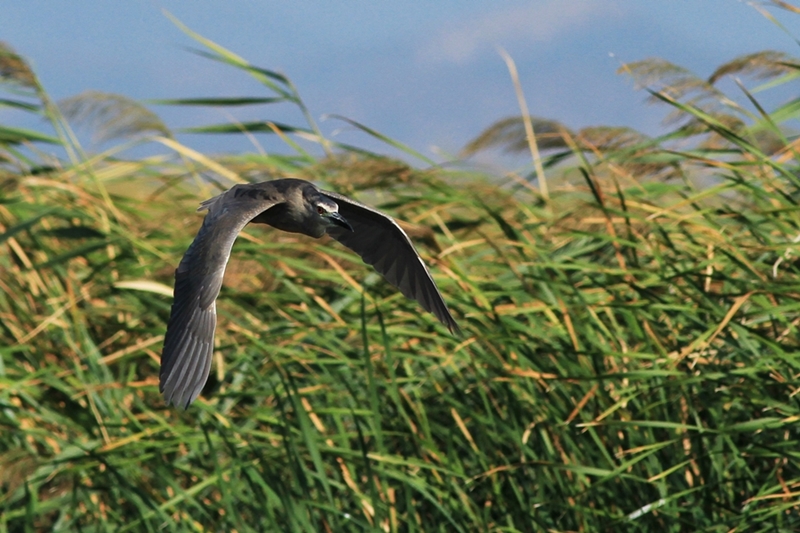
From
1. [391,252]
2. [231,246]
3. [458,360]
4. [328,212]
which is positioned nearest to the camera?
[231,246]

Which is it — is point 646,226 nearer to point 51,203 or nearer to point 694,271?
point 694,271

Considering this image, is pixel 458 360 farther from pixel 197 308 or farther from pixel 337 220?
pixel 197 308

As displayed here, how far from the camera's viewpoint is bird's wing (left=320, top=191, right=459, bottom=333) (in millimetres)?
2525

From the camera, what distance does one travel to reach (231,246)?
200cm

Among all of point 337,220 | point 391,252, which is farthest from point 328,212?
point 391,252

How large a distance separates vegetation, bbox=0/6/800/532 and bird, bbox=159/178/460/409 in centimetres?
14

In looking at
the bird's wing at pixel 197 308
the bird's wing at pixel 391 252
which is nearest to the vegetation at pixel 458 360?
the bird's wing at pixel 391 252

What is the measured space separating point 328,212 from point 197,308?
43 cm

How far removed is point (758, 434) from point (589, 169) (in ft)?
2.81

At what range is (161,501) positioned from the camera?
319cm

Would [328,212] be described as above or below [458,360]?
above

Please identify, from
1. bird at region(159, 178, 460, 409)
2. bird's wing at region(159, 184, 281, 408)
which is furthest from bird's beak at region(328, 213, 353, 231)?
bird's wing at region(159, 184, 281, 408)

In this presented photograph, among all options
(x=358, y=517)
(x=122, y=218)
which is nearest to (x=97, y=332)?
(x=122, y=218)

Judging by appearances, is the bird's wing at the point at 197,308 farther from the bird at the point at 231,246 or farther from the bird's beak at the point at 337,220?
the bird's beak at the point at 337,220
